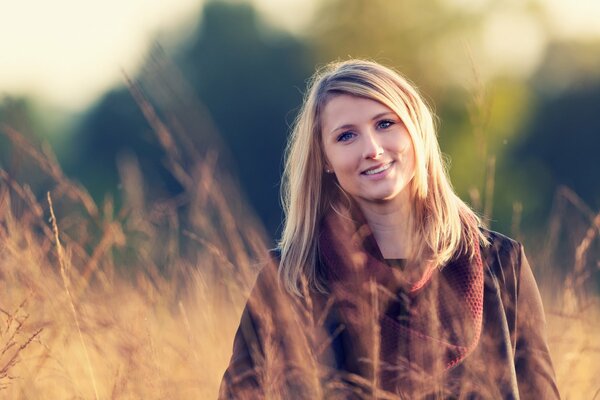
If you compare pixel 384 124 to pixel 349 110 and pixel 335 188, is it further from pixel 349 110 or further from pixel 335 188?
pixel 335 188

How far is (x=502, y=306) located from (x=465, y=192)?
33.8 feet

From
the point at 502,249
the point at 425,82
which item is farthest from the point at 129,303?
the point at 425,82

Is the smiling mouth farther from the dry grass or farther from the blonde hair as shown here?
the dry grass

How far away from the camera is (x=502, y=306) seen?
2.51 m

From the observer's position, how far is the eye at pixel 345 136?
2.66m

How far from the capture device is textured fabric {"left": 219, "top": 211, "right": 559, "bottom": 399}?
237 cm

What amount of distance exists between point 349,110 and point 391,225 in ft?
1.05

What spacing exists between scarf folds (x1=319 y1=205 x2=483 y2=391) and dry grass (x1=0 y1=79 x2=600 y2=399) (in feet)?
0.71

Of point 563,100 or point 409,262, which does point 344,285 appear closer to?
point 409,262

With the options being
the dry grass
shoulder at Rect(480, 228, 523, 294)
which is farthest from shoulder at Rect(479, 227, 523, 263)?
the dry grass

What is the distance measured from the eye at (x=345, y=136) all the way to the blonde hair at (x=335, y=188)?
0.10 metres

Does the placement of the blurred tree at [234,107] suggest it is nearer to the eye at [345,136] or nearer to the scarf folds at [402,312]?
the eye at [345,136]

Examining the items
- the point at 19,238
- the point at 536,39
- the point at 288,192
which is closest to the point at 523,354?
the point at 288,192

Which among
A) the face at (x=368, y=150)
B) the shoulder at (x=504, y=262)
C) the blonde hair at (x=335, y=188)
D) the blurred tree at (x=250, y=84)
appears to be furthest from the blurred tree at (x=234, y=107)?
the shoulder at (x=504, y=262)
